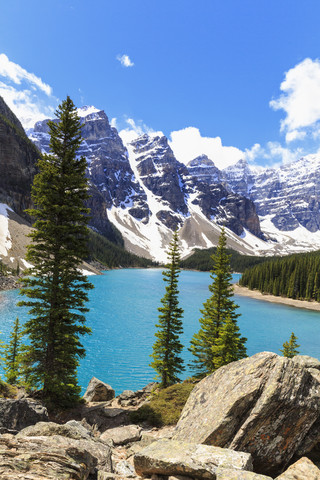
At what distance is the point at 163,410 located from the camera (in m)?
15.4

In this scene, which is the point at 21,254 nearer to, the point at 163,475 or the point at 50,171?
the point at 50,171

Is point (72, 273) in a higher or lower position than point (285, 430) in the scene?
higher

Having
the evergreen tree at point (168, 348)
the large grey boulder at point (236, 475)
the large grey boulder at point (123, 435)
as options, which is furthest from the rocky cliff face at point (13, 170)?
the large grey boulder at point (236, 475)

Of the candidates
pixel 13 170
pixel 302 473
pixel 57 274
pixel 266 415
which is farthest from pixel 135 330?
pixel 13 170

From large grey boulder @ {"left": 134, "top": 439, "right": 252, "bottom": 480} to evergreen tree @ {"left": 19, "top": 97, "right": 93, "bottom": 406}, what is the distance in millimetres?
9105

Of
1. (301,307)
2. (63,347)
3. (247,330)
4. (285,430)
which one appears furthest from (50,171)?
(301,307)

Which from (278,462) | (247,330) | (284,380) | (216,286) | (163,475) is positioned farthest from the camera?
(247,330)

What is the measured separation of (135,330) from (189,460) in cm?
4590

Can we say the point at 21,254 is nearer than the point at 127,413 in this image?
No

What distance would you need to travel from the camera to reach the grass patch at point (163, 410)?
14.4m

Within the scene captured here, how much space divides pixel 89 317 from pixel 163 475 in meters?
55.6

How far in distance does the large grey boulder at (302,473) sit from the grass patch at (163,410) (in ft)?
30.4

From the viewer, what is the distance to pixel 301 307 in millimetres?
90250

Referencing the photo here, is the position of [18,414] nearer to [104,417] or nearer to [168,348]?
[104,417]
